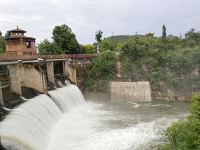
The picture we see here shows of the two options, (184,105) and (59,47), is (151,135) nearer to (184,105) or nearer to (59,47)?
(184,105)

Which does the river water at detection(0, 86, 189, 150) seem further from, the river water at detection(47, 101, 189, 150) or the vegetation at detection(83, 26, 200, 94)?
the vegetation at detection(83, 26, 200, 94)

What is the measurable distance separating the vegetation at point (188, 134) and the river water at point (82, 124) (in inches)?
204

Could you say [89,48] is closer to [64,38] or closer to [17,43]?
[64,38]

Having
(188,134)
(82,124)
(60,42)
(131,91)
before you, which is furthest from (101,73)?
(188,134)

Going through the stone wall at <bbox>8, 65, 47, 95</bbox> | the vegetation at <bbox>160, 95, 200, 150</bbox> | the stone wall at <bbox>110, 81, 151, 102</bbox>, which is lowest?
the stone wall at <bbox>110, 81, 151, 102</bbox>

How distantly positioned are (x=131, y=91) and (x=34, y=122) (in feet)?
50.0

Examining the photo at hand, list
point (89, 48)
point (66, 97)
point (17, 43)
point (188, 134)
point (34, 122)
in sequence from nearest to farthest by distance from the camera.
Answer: point (188, 134)
point (34, 122)
point (66, 97)
point (17, 43)
point (89, 48)

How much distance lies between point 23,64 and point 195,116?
15.9 metres

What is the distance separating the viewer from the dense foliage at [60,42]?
131ft

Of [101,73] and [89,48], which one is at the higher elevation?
[89,48]

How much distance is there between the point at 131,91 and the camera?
31.9 metres

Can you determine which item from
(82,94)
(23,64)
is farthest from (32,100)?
(82,94)

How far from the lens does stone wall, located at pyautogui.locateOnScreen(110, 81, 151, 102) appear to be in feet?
104

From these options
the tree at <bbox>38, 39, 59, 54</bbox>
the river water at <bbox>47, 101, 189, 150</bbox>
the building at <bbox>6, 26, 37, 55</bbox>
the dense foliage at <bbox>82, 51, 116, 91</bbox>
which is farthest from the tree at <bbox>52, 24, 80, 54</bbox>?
the river water at <bbox>47, 101, 189, 150</bbox>
